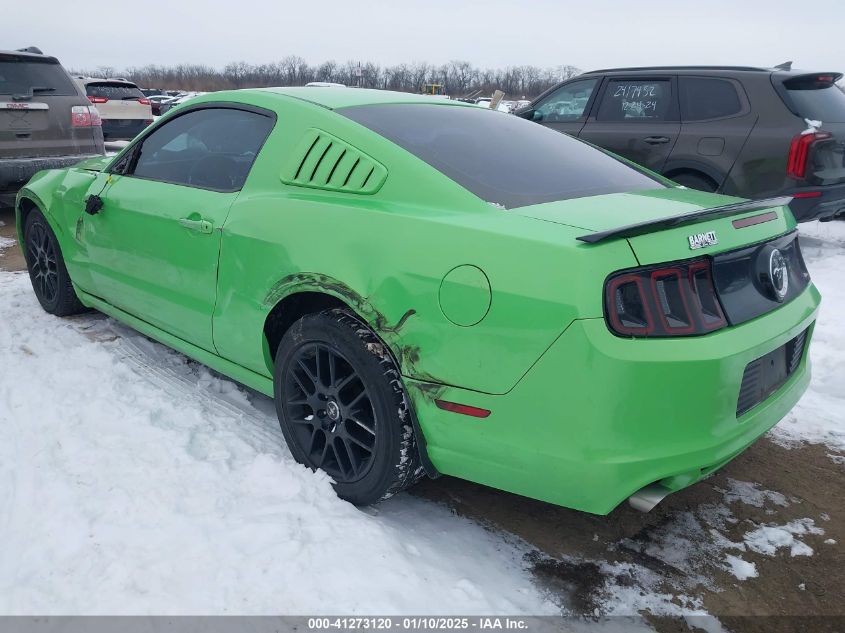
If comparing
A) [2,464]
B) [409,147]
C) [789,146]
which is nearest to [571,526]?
[409,147]

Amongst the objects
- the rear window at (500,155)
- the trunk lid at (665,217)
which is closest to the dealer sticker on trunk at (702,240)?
the trunk lid at (665,217)

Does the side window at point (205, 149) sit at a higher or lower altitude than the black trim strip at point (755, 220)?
higher

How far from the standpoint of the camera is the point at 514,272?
6.53 ft

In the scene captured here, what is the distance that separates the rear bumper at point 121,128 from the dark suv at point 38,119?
22.5ft

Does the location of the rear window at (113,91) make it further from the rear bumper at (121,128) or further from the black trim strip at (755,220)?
the black trim strip at (755,220)

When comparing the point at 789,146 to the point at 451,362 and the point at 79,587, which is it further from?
the point at 79,587

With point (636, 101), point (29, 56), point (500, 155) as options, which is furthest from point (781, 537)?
point (29, 56)

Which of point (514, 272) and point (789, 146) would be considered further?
point (789, 146)

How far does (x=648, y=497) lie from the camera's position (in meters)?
2.04

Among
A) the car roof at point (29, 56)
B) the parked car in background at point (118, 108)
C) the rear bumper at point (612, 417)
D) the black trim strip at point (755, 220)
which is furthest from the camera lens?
the parked car in background at point (118, 108)

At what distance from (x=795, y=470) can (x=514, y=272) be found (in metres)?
1.92

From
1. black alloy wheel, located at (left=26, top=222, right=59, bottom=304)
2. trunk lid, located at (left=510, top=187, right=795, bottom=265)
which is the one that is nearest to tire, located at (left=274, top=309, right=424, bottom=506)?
trunk lid, located at (left=510, top=187, right=795, bottom=265)

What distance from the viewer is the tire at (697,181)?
6.36 meters

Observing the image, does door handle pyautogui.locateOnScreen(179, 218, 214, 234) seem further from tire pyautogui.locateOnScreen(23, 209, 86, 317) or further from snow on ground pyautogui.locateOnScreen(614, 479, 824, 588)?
snow on ground pyautogui.locateOnScreen(614, 479, 824, 588)
